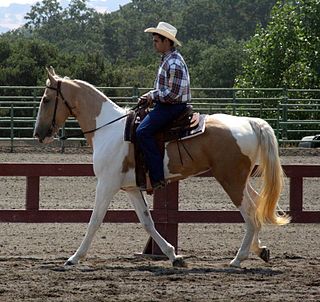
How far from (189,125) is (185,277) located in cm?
161

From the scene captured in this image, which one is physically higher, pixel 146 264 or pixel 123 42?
pixel 123 42

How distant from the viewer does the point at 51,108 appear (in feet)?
35.6

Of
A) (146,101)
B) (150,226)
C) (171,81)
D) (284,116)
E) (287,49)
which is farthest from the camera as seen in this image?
(287,49)

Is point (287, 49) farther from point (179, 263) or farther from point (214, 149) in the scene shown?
point (179, 263)

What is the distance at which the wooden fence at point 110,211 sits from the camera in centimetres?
1129

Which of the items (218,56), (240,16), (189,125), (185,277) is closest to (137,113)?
(189,125)

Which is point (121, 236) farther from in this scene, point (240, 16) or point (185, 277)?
point (240, 16)

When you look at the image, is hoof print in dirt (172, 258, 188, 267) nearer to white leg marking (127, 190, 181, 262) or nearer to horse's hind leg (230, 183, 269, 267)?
white leg marking (127, 190, 181, 262)

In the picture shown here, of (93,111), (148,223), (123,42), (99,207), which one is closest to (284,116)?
(93,111)

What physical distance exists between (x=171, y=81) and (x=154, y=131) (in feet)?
1.64

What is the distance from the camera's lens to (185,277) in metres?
9.53

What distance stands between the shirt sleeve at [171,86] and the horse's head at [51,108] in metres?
1.07

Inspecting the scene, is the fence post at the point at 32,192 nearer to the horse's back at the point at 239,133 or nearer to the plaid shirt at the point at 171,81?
the plaid shirt at the point at 171,81

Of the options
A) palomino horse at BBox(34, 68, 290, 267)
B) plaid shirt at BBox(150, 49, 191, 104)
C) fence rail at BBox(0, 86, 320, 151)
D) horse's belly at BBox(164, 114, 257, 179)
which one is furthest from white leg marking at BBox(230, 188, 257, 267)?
fence rail at BBox(0, 86, 320, 151)
